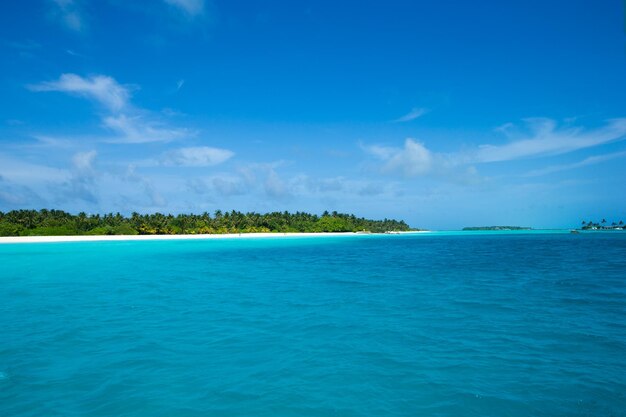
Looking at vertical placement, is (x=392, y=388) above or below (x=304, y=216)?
below

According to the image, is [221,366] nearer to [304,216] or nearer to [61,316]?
[61,316]

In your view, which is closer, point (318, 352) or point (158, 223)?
point (318, 352)

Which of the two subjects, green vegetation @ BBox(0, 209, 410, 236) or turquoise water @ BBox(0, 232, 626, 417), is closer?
turquoise water @ BBox(0, 232, 626, 417)

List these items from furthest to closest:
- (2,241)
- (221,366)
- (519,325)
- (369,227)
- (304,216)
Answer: (369,227) < (304,216) < (2,241) < (519,325) < (221,366)

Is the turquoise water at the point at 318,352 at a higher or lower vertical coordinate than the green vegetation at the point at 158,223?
lower

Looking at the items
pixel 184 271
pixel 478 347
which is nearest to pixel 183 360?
pixel 478 347

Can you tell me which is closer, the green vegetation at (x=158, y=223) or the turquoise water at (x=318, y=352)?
the turquoise water at (x=318, y=352)

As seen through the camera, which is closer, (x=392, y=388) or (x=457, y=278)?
(x=392, y=388)

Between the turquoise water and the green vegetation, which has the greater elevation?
the green vegetation
